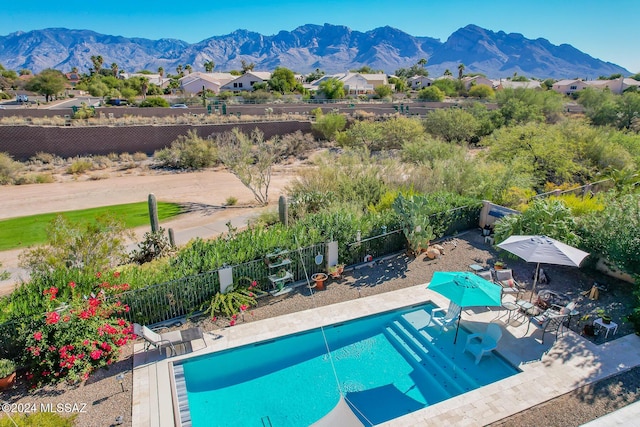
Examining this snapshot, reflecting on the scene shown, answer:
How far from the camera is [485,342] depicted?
9.32 meters

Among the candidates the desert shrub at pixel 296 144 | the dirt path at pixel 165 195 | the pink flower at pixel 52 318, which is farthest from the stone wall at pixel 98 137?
the pink flower at pixel 52 318

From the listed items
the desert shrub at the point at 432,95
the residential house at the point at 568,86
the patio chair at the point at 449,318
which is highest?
the residential house at the point at 568,86

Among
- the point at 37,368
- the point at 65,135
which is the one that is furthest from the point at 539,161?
the point at 65,135

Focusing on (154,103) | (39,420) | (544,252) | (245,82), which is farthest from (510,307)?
(245,82)

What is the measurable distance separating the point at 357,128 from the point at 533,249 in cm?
2956

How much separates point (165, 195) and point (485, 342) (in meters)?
23.5

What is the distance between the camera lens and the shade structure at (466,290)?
9023 mm

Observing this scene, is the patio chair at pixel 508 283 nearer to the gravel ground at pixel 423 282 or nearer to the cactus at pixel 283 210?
the gravel ground at pixel 423 282

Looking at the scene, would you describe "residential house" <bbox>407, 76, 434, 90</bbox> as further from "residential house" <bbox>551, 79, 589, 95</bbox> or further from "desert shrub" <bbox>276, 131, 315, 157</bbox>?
"desert shrub" <bbox>276, 131, 315, 157</bbox>

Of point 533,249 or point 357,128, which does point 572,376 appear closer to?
point 533,249

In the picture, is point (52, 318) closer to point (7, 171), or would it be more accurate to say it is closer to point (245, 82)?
point (7, 171)

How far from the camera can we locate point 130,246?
16.8 meters

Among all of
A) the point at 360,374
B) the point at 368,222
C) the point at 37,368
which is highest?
the point at 368,222

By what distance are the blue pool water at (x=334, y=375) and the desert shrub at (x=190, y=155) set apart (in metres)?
28.4
